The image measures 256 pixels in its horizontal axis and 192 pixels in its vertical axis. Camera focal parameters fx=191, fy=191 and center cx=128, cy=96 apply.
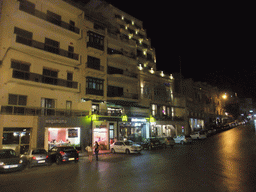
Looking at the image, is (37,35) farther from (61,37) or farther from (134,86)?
(134,86)

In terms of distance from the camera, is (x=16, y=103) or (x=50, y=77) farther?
(x=50, y=77)

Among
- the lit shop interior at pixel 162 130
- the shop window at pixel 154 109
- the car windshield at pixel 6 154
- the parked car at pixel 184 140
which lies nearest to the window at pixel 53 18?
the car windshield at pixel 6 154

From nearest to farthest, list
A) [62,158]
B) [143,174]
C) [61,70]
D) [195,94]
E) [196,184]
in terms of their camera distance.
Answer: [196,184] → [143,174] → [62,158] → [61,70] → [195,94]

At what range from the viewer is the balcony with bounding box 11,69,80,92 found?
2125 centimetres

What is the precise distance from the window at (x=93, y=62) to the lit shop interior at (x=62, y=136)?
9.76 metres

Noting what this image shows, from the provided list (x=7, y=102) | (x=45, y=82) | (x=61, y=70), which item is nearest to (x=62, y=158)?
(x=7, y=102)

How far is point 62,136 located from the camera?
77.7 ft

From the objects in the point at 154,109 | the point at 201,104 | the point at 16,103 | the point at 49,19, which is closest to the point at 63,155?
the point at 16,103

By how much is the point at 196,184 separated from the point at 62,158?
37.8 ft

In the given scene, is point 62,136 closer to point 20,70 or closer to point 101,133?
point 101,133

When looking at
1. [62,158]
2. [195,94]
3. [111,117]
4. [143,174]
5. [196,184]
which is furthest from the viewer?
[195,94]

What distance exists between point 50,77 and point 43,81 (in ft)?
3.34

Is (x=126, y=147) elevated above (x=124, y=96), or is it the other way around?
(x=124, y=96)

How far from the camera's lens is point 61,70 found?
25750 millimetres
